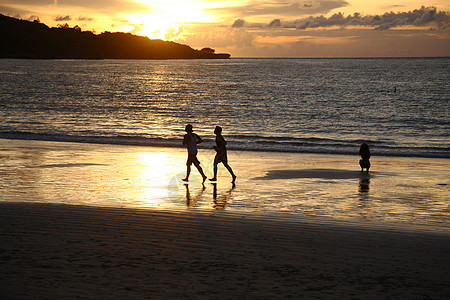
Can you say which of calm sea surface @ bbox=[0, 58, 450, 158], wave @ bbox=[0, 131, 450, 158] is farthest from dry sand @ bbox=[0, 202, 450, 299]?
calm sea surface @ bbox=[0, 58, 450, 158]

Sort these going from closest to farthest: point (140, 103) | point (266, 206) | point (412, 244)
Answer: point (412, 244), point (266, 206), point (140, 103)

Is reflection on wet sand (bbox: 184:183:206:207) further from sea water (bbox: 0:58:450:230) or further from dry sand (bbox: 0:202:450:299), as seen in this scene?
dry sand (bbox: 0:202:450:299)

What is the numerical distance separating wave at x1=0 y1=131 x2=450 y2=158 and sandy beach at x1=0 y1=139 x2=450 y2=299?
10191 millimetres

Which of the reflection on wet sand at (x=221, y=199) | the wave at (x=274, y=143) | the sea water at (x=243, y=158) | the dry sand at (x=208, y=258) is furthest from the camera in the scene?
the wave at (x=274, y=143)

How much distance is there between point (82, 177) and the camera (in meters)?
15.6

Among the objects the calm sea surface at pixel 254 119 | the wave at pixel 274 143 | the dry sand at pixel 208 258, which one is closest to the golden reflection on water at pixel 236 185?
the dry sand at pixel 208 258

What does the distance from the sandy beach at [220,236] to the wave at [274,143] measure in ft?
33.4

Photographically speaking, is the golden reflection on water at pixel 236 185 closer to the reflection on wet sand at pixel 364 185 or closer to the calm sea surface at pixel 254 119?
the reflection on wet sand at pixel 364 185

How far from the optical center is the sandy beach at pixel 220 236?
6.25 meters

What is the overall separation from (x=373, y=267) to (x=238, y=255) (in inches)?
80.7

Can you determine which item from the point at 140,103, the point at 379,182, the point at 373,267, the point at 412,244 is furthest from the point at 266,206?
the point at 140,103

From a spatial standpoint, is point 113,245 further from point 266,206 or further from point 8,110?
point 8,110

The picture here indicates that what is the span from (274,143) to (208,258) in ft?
77.3

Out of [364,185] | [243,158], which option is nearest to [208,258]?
[364,185]
